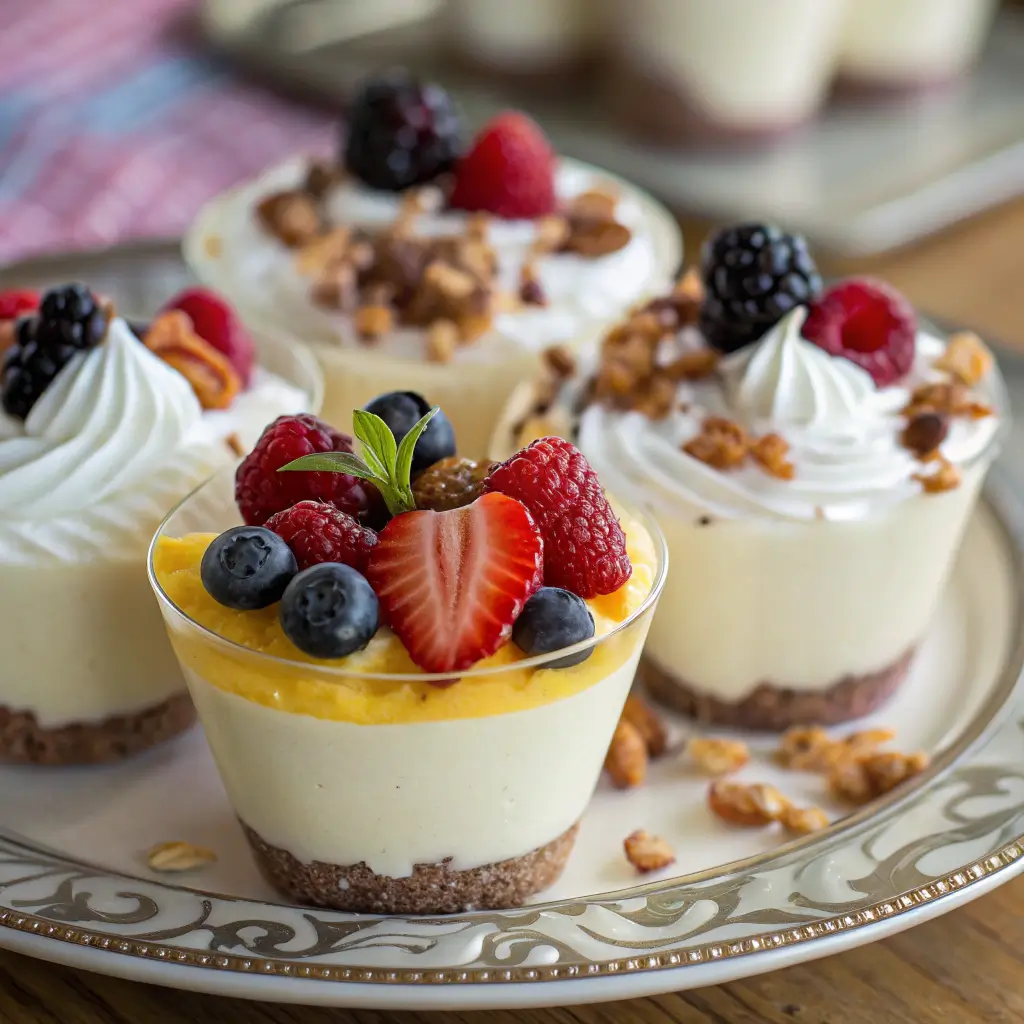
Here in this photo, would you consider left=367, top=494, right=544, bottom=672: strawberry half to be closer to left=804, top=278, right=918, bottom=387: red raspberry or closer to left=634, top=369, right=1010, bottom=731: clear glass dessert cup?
left=634, top=369, right=1010, bottom=731: clear glass dessert cup

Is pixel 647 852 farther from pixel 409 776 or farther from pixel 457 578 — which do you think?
pixel 457 578

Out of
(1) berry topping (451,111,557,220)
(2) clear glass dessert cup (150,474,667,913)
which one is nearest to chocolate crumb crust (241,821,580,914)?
(2) clear glass dessert cup (150,474,667,913)

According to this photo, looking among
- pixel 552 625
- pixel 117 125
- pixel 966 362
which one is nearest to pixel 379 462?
pixel 552 625

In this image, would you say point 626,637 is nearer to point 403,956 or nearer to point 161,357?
point 403,956

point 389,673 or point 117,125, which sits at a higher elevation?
point 389,673

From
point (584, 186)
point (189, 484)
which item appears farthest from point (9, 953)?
point (584, 186)
